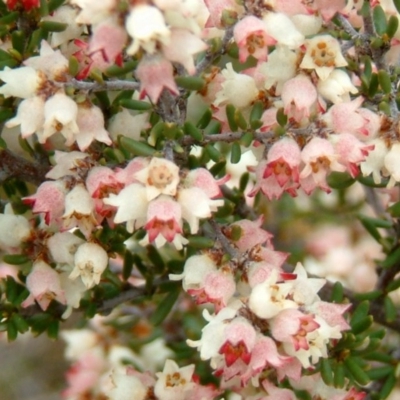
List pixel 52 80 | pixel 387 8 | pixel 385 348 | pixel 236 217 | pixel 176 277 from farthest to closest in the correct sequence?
1. pixel 385 348
2. pixel 236 217
3. pixel 387 8
4. pixel 176 277
5. pixel 52 80

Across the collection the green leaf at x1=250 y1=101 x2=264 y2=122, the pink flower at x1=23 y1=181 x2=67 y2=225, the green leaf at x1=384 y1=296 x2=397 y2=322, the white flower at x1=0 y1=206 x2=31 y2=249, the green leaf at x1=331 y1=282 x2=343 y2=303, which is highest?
the green leaf at x1=250 y1=101 x2=264 y2=122

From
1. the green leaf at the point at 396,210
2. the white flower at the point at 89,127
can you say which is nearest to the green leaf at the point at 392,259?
the green leaf at the point at 396,210

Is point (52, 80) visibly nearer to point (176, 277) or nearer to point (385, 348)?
point (176, 277)

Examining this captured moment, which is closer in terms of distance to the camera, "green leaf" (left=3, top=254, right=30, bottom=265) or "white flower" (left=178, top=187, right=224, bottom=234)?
"white flower" (left=178, top=187, right=224, bottom=234)

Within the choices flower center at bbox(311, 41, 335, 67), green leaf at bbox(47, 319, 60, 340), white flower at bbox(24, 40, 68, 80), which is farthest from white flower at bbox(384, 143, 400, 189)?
green leaf at bbox(47, 319, 60, 340)

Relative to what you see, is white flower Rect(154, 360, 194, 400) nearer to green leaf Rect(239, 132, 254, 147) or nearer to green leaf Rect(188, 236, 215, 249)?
green leaf Rect(188, 236, 215, 249)

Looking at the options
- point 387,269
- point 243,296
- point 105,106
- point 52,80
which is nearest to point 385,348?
point 387,269

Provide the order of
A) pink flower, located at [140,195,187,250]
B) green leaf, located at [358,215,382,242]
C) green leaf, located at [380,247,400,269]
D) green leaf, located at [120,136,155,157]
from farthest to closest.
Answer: green leaf, located at [358,215,382,242] < green leaf, located at [380,247,400,269] < green leaf, located at [120,136,155,157] < pink flower, located at [140,195,187,250]
